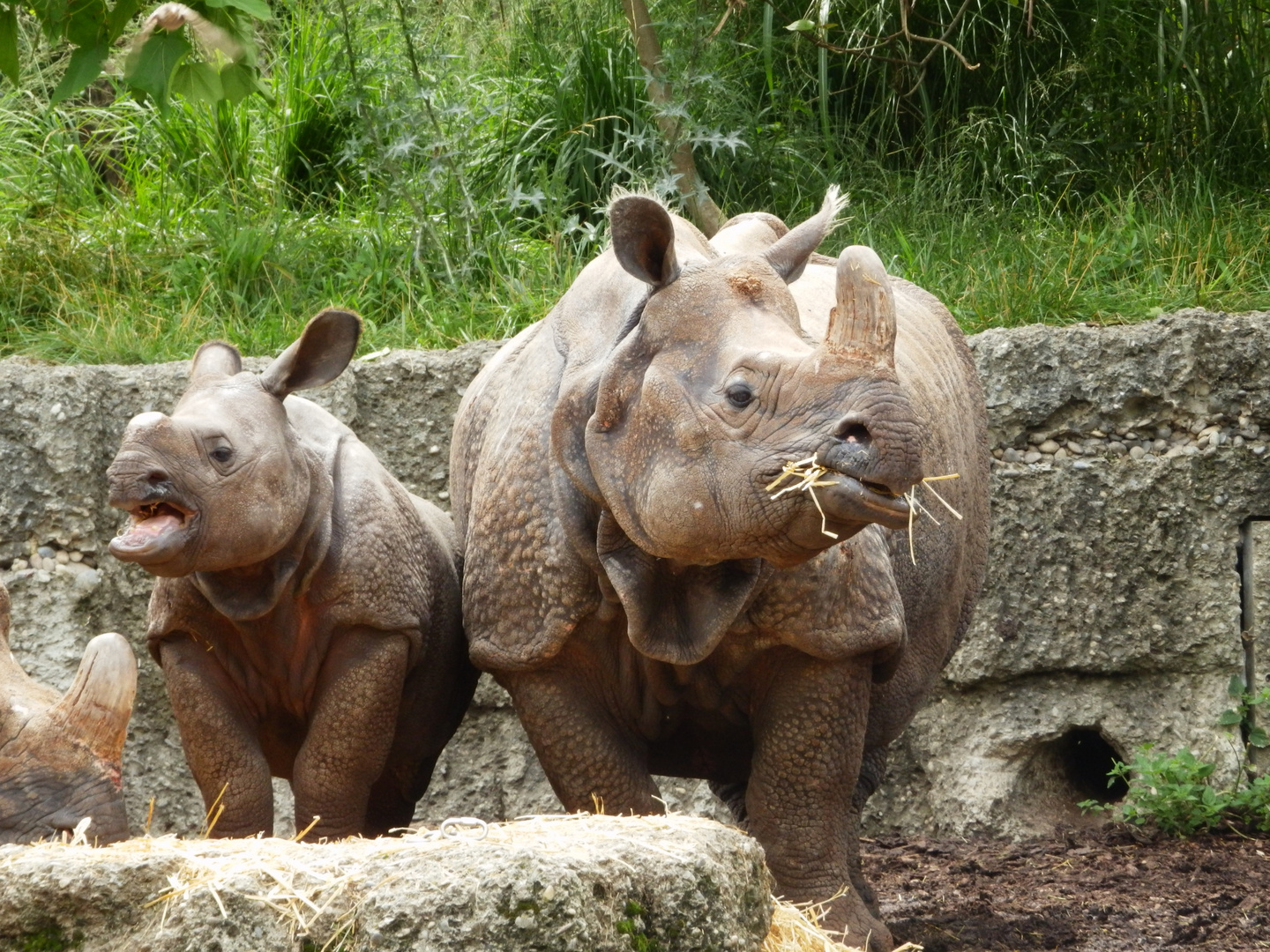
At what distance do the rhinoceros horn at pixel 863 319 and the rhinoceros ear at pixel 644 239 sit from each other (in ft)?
1.87

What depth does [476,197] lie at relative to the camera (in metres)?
8.91

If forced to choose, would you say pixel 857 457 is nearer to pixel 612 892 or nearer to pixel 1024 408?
pixel 612 892

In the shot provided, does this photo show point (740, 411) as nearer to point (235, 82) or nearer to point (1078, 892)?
point (235, 82)

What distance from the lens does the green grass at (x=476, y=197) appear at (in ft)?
25.4

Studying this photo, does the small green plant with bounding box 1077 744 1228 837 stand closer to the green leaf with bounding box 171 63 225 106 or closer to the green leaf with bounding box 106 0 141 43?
the green leaf with bounding box 171 63 225 106

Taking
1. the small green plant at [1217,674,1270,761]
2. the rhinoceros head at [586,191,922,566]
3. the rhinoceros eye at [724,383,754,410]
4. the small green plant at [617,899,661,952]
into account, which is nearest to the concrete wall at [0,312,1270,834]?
the small green plant at [1217,674,1270,761]

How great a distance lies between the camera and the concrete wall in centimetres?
698

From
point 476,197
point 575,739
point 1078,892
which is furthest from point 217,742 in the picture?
point 476,197

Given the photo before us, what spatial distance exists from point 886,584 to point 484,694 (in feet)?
8.47

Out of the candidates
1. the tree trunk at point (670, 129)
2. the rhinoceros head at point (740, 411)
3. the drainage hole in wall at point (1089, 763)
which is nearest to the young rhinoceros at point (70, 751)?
the rhinoceros head at point (740, 411)

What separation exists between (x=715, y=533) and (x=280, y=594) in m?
1.49

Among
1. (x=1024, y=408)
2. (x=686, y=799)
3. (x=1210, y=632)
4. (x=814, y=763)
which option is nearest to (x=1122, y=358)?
(x=1024, y=408)

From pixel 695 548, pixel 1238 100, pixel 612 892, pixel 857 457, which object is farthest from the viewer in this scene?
pixel 1238 100

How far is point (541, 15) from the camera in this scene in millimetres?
9961
